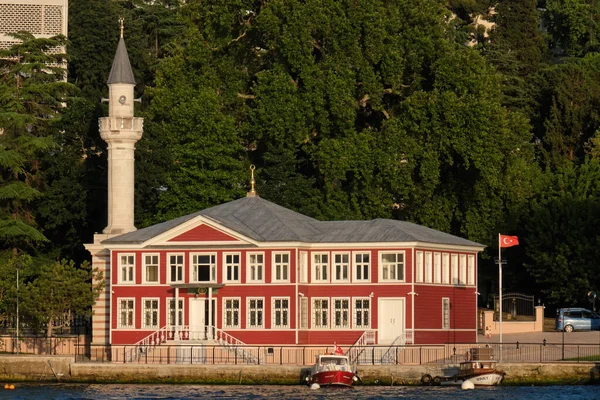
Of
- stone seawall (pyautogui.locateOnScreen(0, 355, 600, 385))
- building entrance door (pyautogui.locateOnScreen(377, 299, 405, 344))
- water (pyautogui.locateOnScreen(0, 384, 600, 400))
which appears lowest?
water (pyautogui.locateOnScreen(0, 384, 600, 400))

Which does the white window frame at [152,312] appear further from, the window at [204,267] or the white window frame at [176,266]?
the window at [204,267]

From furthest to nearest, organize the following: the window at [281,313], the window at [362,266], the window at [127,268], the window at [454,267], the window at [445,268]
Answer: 1. the window at [454,267]
2. the window at [445,268]
3. the window at [127,268]
4. the window at [362,266]
5. the window at [281,313]

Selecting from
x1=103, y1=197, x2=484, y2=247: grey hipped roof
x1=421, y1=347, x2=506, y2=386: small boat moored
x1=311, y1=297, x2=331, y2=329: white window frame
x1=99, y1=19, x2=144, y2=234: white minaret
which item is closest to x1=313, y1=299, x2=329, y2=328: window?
x1=311, y1=297, x2=331, y2=329: white window frame

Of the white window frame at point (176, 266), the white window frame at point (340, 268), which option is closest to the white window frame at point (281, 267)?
the white window frame at point (340, 268)

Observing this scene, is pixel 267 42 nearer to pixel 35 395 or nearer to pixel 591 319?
pixel 591 319

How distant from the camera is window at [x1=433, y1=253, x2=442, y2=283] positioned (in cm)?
8344

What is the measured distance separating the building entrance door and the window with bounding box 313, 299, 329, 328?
241cm

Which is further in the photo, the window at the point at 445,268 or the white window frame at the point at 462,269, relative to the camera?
the white window frame at the point at 462,269

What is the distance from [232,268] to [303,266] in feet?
10.1

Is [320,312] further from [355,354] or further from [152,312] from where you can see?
[152,312]

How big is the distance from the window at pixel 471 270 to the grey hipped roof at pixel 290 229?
2.49 feet

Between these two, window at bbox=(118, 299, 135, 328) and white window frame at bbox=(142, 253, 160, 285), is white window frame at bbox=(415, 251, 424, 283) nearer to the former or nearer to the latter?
white window frame at bbox=(142, 253, 160, 285)

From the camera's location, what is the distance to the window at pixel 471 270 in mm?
86375

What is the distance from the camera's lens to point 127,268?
276 feet
